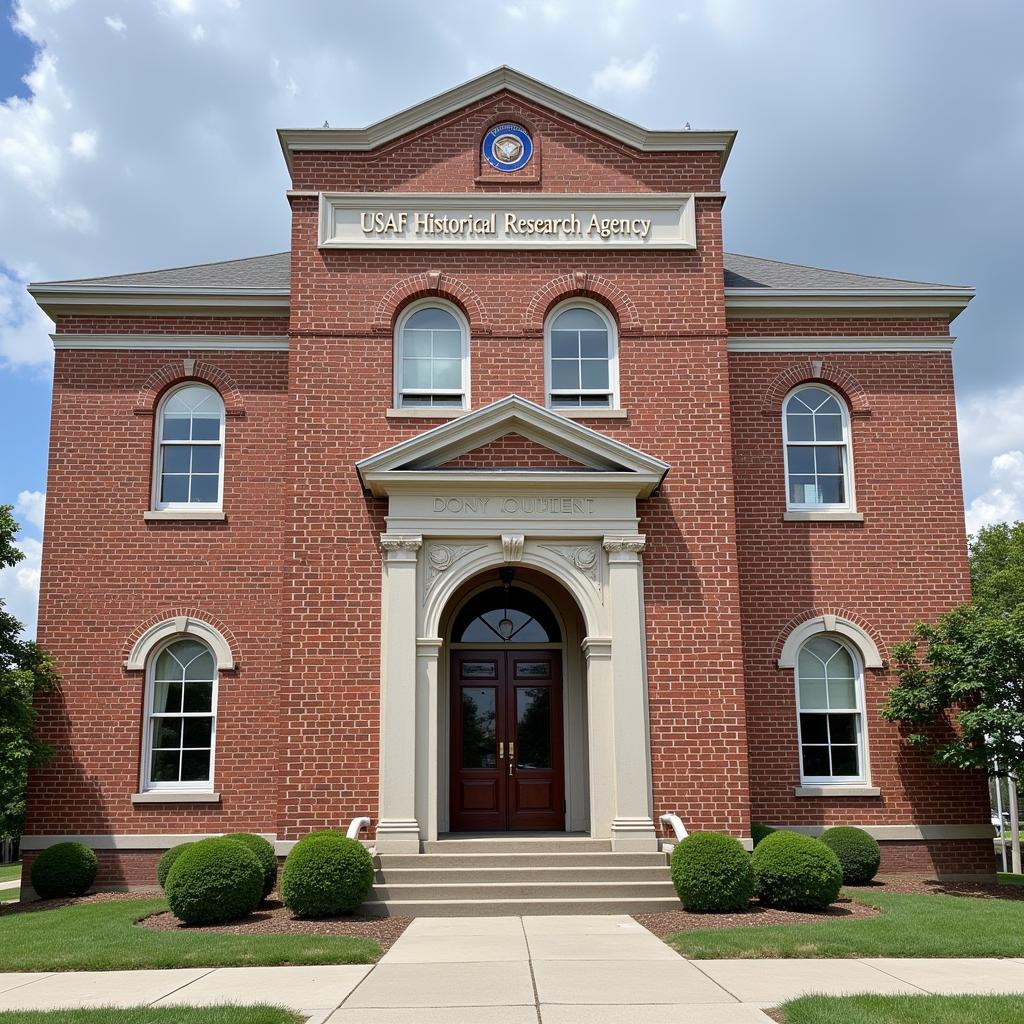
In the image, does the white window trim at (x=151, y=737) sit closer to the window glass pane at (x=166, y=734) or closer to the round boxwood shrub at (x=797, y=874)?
the window glass pane at (x=166, y=734)

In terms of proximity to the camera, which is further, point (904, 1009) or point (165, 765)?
point (165, 765)

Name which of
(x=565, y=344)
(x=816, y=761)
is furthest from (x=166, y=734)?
(x=816, y=761)

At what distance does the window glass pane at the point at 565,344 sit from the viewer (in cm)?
1681

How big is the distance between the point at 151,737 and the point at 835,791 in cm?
1025

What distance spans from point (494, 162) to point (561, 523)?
5923mm

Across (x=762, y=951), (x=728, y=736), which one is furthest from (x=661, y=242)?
(x=762, y=951)

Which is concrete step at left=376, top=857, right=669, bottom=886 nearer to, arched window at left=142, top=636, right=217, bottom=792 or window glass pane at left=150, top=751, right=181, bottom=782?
arched window at left=142, top=636, right=217, bottom=792

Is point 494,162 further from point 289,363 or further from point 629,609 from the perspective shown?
point 629,609

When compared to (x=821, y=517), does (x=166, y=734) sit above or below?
below

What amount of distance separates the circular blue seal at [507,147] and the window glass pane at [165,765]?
33.6ft

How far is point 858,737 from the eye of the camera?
16906 millimetres

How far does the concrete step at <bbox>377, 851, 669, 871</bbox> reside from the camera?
1401 cm

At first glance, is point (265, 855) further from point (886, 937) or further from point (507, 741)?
point (886, 937)

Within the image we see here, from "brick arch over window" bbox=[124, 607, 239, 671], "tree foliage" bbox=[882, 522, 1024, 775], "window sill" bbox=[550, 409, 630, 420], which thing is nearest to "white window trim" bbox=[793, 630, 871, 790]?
"tree foliage" bbox=[882, 522, 1024, 775]
